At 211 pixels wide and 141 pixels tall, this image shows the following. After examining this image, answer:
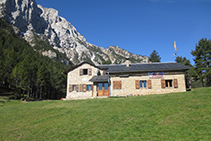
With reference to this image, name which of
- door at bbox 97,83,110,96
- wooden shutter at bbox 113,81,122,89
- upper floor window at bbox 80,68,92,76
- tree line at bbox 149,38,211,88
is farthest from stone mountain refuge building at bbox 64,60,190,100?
tree line at bbox 149,38,211,88

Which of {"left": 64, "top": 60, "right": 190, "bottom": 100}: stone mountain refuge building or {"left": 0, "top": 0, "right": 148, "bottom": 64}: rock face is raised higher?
{"left": 0, "top": 0, "right": 148, "bottom": 64}: rock face

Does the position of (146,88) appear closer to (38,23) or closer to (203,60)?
(203,60)

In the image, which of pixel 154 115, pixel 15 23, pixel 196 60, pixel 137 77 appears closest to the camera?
pixel 154 115

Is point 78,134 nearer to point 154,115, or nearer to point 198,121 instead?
point 154,115

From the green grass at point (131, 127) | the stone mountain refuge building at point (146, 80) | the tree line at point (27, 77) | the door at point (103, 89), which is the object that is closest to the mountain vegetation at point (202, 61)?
the stone mountain refuge building at point (146, 80)

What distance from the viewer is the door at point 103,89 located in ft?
81.0

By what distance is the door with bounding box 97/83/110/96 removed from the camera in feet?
81.0

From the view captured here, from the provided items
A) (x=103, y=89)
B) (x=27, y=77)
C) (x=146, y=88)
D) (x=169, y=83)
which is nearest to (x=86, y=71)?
(x=103, y=89)

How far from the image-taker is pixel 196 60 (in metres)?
39.9

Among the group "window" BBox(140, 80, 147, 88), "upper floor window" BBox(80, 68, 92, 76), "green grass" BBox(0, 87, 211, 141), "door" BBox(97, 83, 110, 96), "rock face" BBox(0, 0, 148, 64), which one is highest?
"rock face" BBox(0, 0, 148, 64)

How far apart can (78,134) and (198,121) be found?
6.61m

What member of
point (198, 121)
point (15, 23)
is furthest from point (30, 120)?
point (15, 23)

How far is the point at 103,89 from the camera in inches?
982

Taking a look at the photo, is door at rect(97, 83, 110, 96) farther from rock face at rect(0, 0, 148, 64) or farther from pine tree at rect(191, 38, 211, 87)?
rock face at rect(0, 0, 148, 64)
